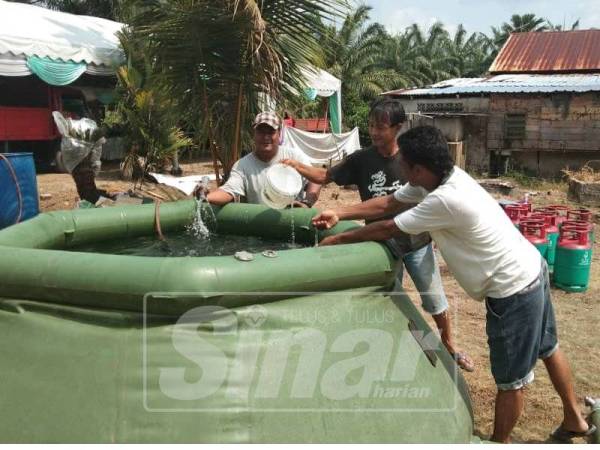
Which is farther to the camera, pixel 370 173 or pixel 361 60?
pixel 361 60

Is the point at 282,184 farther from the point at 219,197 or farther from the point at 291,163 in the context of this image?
the point at 219,197

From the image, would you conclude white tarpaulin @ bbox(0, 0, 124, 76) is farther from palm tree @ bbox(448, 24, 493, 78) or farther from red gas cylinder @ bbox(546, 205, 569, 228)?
palm tree @ bbox(448, 24, 493, 78)

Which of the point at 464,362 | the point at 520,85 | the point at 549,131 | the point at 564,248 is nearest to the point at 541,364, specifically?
the point at 464,362

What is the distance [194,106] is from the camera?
5.88 meters

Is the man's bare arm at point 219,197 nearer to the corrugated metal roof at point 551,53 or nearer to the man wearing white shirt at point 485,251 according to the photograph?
the man wearing white shirt at point 485,251

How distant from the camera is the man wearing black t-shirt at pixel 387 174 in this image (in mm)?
3371

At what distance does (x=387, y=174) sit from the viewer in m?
3.49

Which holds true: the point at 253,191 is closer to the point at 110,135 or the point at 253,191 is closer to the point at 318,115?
the point at 110,135

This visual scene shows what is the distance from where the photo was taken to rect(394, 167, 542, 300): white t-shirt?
255 centimetres

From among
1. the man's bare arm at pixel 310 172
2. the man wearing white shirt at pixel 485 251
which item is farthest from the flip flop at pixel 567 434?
the man's bare arm at pixel 310 172

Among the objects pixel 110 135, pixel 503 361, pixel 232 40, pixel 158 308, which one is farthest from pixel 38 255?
pixel 110 135

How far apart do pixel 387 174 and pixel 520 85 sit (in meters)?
Result: 15.0

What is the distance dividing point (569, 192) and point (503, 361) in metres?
10.9

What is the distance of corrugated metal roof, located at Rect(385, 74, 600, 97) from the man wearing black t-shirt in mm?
13767
